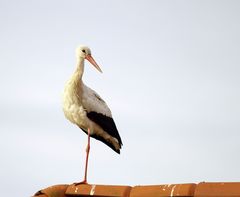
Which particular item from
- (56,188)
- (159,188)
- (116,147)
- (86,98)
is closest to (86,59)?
(86,98)

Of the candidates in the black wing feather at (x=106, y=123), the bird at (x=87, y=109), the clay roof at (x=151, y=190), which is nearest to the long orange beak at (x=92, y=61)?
the bird at (x=87, y=109)

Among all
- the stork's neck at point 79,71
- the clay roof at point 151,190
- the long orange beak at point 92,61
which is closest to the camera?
the clay roof at point 151,190

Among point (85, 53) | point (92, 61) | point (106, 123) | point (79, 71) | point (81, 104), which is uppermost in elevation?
point (85, 53)

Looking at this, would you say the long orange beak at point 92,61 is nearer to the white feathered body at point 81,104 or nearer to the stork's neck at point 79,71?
the stork's neck at point 79,71

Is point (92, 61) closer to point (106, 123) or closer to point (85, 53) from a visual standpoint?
point (85, 53)

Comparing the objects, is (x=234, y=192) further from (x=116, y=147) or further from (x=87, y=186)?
(x=116, y=147)

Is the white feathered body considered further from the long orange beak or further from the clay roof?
the clay roof

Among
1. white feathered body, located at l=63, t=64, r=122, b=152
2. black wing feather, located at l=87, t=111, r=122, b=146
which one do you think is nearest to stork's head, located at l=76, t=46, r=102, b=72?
white feathered body, located at l=63, t=64, r=122, b=152

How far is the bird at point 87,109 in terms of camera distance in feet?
33.3

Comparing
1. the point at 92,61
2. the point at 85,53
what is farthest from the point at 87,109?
the point at 85,53

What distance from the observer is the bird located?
1015cm

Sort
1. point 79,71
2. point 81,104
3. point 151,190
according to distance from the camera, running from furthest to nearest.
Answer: point 79,71 < point 81,104 < point 151,190

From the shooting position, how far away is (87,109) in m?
10.2

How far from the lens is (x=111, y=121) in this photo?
10.8 meters
